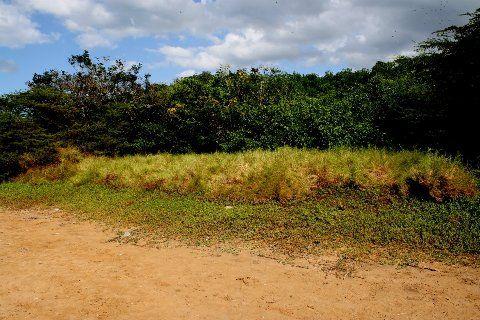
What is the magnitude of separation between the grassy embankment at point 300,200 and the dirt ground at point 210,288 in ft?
3.43

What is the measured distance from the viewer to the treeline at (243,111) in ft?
33.8

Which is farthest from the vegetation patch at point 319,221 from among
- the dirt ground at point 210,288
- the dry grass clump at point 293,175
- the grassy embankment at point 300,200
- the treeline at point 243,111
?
the treeline at point 243,111

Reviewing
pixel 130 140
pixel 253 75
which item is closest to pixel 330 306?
pixel 253 75

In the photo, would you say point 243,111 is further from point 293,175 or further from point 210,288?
point 210,288

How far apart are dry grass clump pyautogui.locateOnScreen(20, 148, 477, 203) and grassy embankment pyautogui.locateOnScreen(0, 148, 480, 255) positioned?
0.09 ft

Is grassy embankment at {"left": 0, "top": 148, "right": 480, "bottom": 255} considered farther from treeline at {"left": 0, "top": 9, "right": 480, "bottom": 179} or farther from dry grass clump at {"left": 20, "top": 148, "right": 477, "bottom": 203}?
treeline at {"left": 0, "top": 9, "right": 480, "bottom": 179}

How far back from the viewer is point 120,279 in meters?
5.92

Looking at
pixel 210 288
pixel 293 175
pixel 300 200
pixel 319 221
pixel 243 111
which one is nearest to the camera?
pixel 210 288

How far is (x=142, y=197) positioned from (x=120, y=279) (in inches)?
219

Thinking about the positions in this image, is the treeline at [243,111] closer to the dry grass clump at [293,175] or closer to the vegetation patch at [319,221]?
the dry grass clump at [293,175]

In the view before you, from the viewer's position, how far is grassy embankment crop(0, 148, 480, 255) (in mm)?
7109

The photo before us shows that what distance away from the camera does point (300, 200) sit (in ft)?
29.5

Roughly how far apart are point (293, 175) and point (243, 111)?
6008 millimetres

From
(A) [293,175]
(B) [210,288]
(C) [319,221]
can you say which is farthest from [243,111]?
(B) [210,288]
